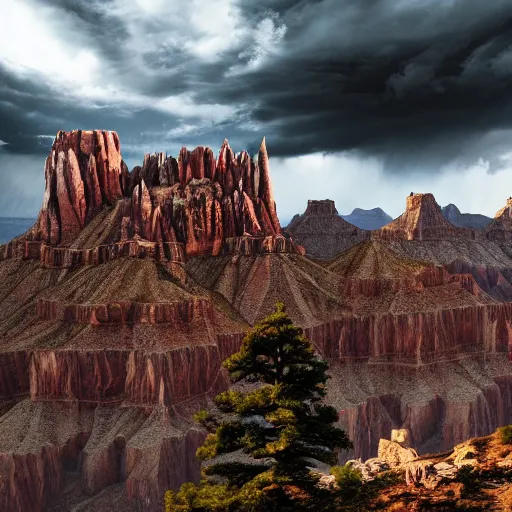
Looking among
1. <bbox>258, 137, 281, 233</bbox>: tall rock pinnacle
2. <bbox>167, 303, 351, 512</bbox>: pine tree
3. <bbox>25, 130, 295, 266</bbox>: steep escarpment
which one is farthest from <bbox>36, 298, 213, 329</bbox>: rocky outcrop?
<bbox>167, 303, 351, 512</bbox>: pine tree

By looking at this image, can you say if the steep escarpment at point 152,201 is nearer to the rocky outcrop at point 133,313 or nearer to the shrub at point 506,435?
the rocky outcrop at point 133,313

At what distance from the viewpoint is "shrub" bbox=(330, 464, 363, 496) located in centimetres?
3341

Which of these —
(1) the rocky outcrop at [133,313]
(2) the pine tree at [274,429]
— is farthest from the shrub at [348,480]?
(1) the rocky outcrop at [133,313]

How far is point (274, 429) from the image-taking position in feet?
100.0

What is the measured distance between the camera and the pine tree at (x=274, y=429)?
29094mm

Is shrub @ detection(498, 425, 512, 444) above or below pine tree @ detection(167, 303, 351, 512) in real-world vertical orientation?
below

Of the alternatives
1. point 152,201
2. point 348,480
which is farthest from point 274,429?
point 152,201

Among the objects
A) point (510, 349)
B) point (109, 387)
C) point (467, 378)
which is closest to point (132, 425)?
point (109, 387)

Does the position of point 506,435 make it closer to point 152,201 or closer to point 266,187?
point 152,201

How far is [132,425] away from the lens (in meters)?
75.2

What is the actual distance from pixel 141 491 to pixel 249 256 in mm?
61464

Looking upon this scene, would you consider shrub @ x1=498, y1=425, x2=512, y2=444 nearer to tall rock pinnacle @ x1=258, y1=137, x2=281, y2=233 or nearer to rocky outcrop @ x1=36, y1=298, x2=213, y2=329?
rocky outcrop @ x1=36, y1=298, x2=213, y2=329

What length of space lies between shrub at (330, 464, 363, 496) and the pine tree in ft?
7.61

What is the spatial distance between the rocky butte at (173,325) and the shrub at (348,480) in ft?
129
